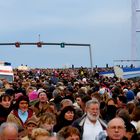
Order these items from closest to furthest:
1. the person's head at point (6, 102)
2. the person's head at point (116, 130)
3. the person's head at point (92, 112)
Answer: the person's head at point (116, 130), the person's head at point (92, 112), the person's head at point (6, 102)

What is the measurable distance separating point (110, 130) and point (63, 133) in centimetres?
89

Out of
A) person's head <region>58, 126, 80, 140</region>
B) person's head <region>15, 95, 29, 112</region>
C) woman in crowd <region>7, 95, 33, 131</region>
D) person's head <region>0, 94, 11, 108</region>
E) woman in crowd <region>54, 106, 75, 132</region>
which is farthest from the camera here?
person's head <region>0, 94, 11, 108</region>

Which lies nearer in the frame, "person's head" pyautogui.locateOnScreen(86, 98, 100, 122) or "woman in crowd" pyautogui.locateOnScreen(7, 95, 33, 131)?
"person's head" pyautogui.locateOnScreen(86, 98, 100, 122)

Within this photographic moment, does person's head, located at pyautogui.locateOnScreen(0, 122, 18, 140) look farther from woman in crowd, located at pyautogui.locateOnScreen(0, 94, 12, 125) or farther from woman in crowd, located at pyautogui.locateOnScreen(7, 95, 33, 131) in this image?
woman in crowd, located at pyautogui.locateOnScreen(0, 94, 12, 125)

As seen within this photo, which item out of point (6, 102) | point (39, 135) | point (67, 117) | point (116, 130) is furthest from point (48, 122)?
point (6, 102)

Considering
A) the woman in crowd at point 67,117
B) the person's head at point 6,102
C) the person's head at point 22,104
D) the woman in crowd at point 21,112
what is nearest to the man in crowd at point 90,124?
the woman in crowd at point 67,117

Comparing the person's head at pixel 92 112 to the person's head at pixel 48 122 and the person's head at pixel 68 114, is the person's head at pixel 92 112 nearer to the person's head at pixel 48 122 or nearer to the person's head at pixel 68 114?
the person's head at pixel 48 122

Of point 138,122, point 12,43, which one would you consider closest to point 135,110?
point 138,122

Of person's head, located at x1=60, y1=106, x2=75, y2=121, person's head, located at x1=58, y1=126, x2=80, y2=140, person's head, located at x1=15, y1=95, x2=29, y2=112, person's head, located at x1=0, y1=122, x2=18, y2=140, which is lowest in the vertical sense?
person's head, located at x1=58, y1=126, x2=80, y2=140

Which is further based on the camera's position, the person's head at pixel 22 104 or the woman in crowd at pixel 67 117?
the person's head at pixel 22 104

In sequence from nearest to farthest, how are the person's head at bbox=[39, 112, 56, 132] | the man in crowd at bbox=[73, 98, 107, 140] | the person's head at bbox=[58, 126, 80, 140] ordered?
the person's head at bbox=[58, 126, 80, 140]
the person's head at bbox=[39, 112, 56, 132]
the man in crowd at bbox=[73, 98, 107, 140]

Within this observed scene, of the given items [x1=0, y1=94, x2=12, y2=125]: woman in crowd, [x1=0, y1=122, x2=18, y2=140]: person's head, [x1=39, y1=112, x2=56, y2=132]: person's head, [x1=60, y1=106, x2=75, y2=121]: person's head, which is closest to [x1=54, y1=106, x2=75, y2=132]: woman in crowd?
[x1=60, y1=106, x2=75, y2=121]: person's head

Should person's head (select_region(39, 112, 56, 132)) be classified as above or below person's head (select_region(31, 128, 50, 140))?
above

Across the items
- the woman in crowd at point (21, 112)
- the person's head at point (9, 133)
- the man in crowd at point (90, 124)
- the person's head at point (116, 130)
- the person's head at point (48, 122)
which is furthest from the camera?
the woman in crowd at point (21, 112)
